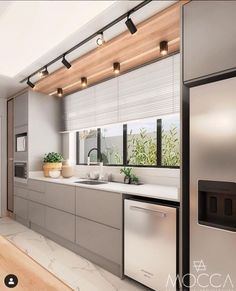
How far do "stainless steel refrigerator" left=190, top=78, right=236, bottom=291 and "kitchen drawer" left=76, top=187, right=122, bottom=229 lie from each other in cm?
88

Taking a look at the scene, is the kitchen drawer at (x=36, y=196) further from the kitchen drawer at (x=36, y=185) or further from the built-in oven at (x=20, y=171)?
the built-in oven at (x=20, y=171)

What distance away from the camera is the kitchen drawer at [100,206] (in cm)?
224

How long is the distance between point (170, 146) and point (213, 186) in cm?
141

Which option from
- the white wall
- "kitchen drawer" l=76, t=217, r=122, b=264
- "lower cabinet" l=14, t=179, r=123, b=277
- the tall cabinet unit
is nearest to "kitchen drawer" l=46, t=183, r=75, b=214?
"lower cabinet" l=14, t=179, r=123, b=277

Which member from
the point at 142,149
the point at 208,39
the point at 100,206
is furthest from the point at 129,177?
the point at 208,39

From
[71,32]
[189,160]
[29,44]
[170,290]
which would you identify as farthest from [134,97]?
[170,290]

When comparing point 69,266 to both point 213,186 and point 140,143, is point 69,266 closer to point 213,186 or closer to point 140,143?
point 140,143

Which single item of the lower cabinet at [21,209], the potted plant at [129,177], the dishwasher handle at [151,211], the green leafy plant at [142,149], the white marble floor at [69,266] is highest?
the green leafy plant at [142,149]

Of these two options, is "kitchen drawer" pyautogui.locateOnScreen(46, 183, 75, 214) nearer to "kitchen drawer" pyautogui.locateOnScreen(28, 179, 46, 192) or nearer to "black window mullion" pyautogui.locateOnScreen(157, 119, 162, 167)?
"kitchen drawer" pyautogui.locateOnScreen(28, 179, 46, 192)

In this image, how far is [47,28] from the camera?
202 cm

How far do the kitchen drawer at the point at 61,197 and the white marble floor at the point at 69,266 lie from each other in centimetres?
52

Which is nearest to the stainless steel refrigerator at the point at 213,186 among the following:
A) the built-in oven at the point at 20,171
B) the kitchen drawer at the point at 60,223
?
the kitchen drawer at the point at 60,223

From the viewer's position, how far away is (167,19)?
1830 mm

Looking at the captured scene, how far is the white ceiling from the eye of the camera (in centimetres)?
161
